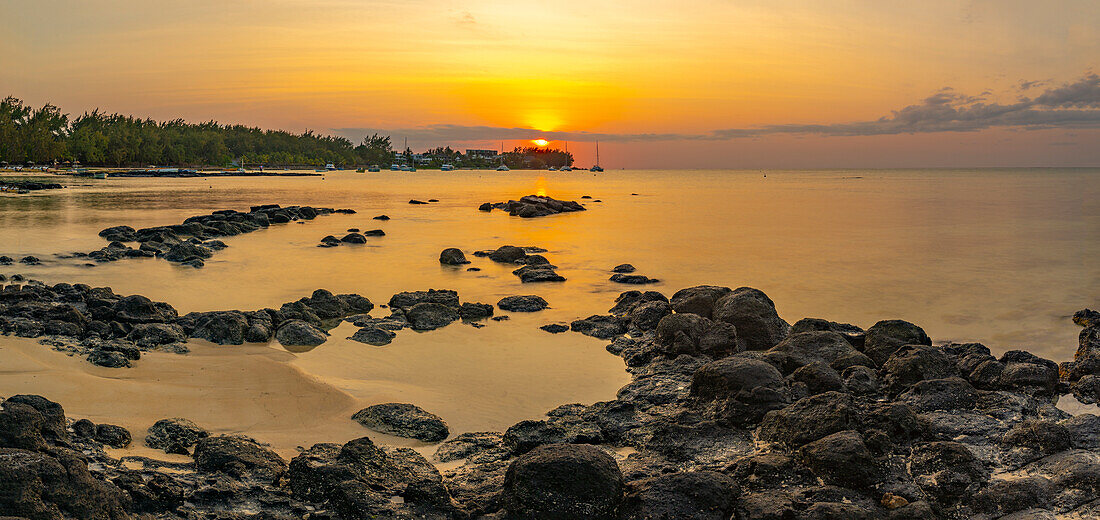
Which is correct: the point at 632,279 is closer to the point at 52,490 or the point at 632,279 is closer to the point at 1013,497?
the point at 1013,497

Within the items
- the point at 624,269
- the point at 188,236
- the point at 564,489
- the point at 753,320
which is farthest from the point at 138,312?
the point at 188,236

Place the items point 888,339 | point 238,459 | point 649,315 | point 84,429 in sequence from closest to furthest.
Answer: point 238,459 < point 84,429 < point 888,339 < point 649,315

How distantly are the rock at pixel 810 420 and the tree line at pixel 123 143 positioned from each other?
4581 inches

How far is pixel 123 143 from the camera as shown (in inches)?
4604

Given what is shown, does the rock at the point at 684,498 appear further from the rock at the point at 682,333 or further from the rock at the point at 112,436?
the rock at the point at 112,436

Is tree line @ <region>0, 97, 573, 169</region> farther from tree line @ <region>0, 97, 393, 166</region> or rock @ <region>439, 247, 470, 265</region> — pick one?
rock @ <region>439, 247, 470, 265</region>

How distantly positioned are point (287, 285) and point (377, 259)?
4.65 meters

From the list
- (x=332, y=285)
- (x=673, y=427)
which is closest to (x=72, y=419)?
(x=673, y=427)

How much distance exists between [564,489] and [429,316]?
6.56 m

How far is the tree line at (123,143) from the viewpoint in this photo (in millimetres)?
98375

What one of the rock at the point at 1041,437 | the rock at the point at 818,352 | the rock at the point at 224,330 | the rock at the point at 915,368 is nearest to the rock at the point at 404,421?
the rock at the point at 224,330

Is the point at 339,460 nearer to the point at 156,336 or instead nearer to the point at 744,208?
the point at 156,336

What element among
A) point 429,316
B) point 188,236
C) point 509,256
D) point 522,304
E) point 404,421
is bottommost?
point 404,421

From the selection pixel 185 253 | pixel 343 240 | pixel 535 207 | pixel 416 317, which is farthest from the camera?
pixel 535 207
